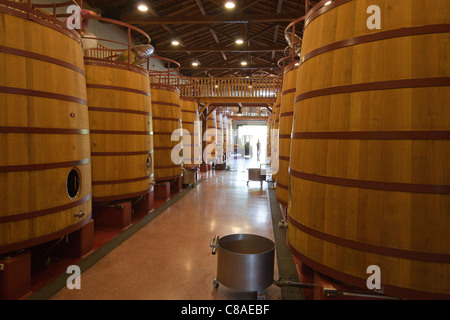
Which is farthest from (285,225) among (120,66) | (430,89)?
(120,66)

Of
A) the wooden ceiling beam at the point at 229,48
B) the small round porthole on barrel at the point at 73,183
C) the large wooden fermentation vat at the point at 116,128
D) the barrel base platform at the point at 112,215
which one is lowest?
the barrel base platform at the point at 112,215

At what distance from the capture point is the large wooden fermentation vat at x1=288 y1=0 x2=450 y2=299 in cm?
171

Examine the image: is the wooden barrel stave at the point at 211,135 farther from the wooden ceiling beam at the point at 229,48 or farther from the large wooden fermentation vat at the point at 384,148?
the large wooden fermentation vat at the point at 384,148

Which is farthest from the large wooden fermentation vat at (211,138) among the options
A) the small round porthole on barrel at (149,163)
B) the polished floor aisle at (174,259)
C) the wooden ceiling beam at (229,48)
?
the small round porthole on barrel at (149,163)

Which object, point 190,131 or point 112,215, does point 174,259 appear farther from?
point 190,131

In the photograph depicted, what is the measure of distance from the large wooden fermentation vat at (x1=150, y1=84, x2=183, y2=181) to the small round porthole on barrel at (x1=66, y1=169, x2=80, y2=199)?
3.57 meters

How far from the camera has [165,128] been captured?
7152 millimetres

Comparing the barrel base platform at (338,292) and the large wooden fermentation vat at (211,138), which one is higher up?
the large wooden fermentation vat at (211,138)

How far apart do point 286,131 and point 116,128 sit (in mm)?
2783

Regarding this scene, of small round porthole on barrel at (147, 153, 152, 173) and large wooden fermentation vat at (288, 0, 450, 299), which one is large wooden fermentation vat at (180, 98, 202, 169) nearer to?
small round porthole on barrel at (147, 153, 152, 173)

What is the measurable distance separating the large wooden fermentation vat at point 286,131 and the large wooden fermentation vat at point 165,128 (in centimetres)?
362

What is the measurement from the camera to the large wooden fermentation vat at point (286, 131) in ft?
13.6

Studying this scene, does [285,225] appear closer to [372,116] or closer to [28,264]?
[372,116]
